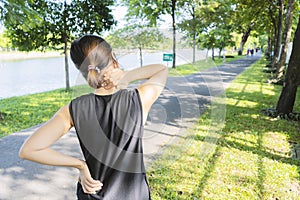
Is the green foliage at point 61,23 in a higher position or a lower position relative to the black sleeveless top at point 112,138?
higher

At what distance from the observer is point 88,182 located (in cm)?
120

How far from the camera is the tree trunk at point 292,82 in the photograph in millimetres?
5801

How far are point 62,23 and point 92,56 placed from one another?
8.42 metres

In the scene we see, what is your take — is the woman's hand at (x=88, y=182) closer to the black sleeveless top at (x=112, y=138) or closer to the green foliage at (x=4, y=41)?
the black sleeveless top at (x=112, y=138)

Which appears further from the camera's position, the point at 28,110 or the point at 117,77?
the point at 28,110

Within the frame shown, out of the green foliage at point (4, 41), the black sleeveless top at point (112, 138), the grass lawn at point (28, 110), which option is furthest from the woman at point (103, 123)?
the green foliage at point (4, 41)

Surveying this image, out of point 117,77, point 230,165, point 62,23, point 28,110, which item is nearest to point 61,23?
point 62,23

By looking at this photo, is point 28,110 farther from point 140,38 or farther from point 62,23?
point 140,38

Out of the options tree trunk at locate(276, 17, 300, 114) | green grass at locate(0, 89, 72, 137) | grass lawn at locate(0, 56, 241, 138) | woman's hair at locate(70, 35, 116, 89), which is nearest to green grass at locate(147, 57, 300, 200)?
tree trunk at locate(276, 17, 300, 114)

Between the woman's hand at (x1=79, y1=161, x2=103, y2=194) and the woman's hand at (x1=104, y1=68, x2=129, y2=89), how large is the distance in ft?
1.27

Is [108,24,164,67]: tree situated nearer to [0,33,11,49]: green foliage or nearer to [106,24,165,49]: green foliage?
[106,24,165,49]: green foliage

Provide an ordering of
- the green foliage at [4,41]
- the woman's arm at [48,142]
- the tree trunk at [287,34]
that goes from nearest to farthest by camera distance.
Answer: the woman's arm at [48,142] < the green foliage at [4,41] < the tree trunk at [287,34]

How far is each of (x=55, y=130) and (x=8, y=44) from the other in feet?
29.9

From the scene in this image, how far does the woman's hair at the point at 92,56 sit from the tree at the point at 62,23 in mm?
7473
